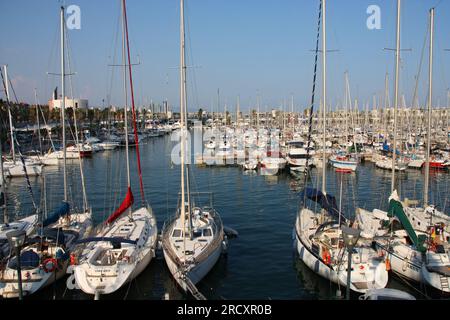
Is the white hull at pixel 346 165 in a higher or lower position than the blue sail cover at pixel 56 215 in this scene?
lower

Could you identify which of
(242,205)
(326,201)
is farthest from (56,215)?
(242,205)

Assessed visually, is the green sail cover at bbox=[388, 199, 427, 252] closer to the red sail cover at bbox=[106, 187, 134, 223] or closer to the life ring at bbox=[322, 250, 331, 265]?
the life ring at bbox=[322, 250, 331, 265]

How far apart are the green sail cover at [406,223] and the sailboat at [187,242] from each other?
31.1ft

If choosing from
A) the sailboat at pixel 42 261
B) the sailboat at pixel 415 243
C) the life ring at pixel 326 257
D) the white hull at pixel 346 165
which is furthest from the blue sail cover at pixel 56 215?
the white hull at pixel 346 165

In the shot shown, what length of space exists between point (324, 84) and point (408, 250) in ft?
35.7

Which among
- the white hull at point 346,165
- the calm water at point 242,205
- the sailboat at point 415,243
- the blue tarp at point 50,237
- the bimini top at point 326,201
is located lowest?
the calm water at point 242,205

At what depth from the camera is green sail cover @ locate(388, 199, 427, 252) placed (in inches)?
691

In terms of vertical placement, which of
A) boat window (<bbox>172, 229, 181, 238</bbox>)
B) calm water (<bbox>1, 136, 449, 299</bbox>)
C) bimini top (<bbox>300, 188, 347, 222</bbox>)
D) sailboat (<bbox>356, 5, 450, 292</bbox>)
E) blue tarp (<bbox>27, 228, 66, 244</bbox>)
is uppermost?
bimini top (<bbox>300, 188, 347, 222</bbox>)

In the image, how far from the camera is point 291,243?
24672mm

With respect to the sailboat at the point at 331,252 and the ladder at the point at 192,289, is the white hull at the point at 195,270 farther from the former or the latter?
the sailboat at the point at 331,252

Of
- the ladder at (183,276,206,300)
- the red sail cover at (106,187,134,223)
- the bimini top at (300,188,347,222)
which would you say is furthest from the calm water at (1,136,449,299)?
the red sail cover at (106,187,134,223)

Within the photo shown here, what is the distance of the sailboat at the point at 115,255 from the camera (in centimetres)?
1608

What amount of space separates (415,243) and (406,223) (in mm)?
1607

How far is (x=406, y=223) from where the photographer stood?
19266 millimetres
